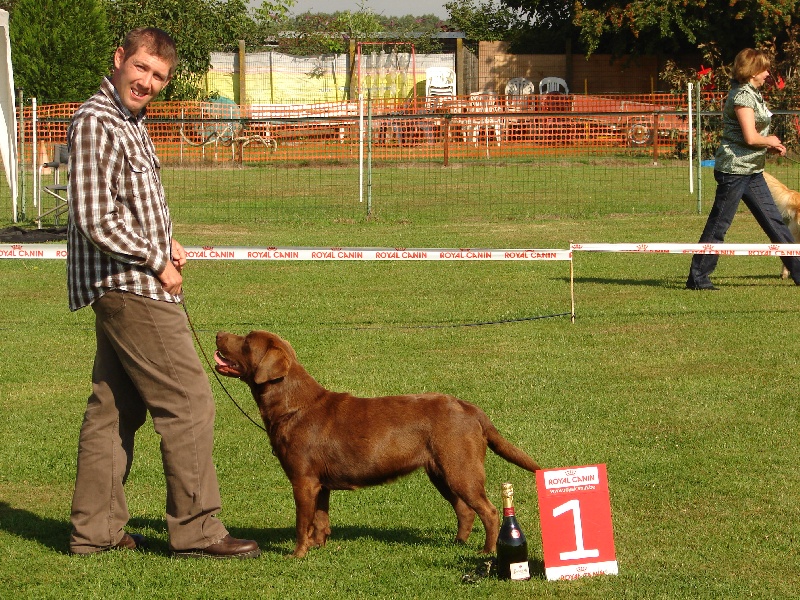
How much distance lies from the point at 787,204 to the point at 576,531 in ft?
26.7

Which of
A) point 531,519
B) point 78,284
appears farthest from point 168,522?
point 531,519

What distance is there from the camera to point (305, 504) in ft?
14.7

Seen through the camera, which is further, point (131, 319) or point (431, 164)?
point (431, 164)

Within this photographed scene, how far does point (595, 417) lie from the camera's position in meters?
6.64

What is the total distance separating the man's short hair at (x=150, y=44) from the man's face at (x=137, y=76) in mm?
13

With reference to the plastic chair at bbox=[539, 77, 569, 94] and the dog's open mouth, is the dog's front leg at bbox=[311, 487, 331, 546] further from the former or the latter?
the plastic chair at bbox=[539, 77, 569, 94]

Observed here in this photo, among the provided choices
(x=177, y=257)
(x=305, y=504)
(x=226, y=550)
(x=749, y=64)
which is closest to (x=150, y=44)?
(x=177, y=257)

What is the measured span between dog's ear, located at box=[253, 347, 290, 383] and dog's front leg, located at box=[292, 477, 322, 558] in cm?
42

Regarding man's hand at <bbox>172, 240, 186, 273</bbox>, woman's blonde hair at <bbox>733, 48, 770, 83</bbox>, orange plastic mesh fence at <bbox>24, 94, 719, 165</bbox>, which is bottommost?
man's hand at <bbox>172, 240, 186, 273</bbox>

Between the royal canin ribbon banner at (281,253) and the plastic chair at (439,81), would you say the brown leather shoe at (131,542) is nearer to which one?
the royal canin ribbon banner at (281,253)

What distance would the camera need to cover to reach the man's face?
4.23 meters

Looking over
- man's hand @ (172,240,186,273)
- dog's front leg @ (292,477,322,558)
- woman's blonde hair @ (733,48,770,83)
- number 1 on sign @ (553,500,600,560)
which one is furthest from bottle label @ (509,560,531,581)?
woman's blonde hair @ (733,48,770,83)

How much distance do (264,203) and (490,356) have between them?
12027 mm

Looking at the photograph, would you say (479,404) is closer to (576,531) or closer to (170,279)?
(576,531)
